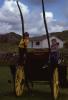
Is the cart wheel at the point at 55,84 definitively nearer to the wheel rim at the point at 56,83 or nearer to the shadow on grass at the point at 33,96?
the wheel rim at the point at 56,83

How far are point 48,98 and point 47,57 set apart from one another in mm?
1200

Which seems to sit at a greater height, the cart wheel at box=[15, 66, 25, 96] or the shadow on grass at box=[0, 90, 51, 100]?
the cart wheel at box=[15, 66, 25, 96]

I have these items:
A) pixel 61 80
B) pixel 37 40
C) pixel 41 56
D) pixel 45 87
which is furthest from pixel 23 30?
pixel 37 40

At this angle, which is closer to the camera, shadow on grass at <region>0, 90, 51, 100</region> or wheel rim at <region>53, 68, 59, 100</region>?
wheel rim at <region>53, 68, 59, 100</region>

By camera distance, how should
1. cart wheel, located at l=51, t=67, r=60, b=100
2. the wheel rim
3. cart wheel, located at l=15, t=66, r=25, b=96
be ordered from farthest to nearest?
cart wheel, located at l=15, t=66, r=25, b=96
the wheel rim
cart wheel, located at l=51, t=67, r=60, b=100

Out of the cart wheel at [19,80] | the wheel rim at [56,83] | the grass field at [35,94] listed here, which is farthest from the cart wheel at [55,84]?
the cart wheel at [19,80]

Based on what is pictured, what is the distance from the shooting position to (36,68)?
14.0 metres

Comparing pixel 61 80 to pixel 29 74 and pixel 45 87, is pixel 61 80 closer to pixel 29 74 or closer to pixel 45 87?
pixel 29 74

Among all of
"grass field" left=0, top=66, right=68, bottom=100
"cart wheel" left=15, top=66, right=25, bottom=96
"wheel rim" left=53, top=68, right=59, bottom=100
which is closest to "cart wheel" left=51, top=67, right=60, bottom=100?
"wheel rim" left=53, top=68, right=59, bottom=100

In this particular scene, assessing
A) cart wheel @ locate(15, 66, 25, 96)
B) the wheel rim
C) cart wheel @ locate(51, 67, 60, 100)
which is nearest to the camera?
cart wheel @ locate(51, 67, 60, 100)

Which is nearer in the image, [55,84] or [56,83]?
[55,84]

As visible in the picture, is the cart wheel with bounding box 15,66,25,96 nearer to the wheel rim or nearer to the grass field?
the grass field

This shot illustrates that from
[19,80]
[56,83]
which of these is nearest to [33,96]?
[19,80]

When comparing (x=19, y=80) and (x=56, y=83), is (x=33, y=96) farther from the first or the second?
(x=56, y=83)
